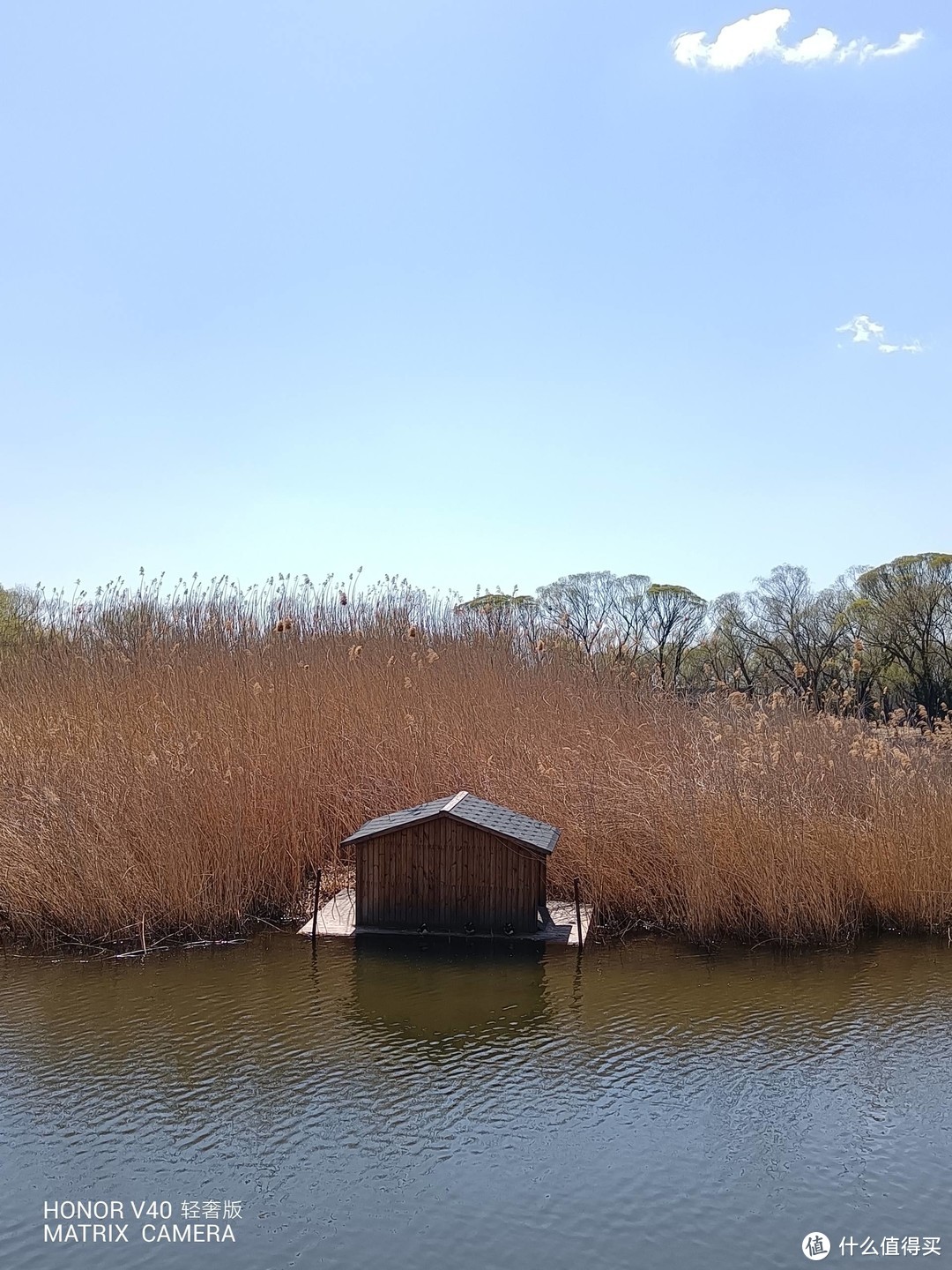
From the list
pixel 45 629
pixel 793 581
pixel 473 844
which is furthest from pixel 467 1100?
pixel 793 581

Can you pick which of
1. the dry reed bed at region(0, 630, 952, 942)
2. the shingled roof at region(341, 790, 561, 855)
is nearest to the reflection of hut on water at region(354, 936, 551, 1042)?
the shingled roof at region(341, 790, 561, 855)

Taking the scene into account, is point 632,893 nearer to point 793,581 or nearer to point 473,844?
point 473,844

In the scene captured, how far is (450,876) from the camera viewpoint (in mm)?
7152

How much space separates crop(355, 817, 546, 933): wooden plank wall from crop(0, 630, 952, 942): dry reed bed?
3.26 ft

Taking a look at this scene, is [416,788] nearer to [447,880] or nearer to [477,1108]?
[447,880]

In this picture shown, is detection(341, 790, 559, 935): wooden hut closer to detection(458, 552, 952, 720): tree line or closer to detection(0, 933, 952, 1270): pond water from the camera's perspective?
detection(0, 933, 952, 1270): pond water

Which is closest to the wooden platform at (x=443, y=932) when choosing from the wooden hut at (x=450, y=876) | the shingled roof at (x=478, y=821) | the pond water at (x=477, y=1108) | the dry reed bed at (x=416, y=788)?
the wooden hut at (x=450, y=876)

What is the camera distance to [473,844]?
7.09m

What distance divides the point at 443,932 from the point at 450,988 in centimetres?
86

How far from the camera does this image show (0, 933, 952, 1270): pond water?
376cm

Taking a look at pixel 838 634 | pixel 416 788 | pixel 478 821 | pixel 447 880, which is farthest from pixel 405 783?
pixel 838 634

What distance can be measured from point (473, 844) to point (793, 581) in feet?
94.7

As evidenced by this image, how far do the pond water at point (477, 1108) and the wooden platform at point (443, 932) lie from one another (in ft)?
0.73

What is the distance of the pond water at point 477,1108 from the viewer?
148 inches
